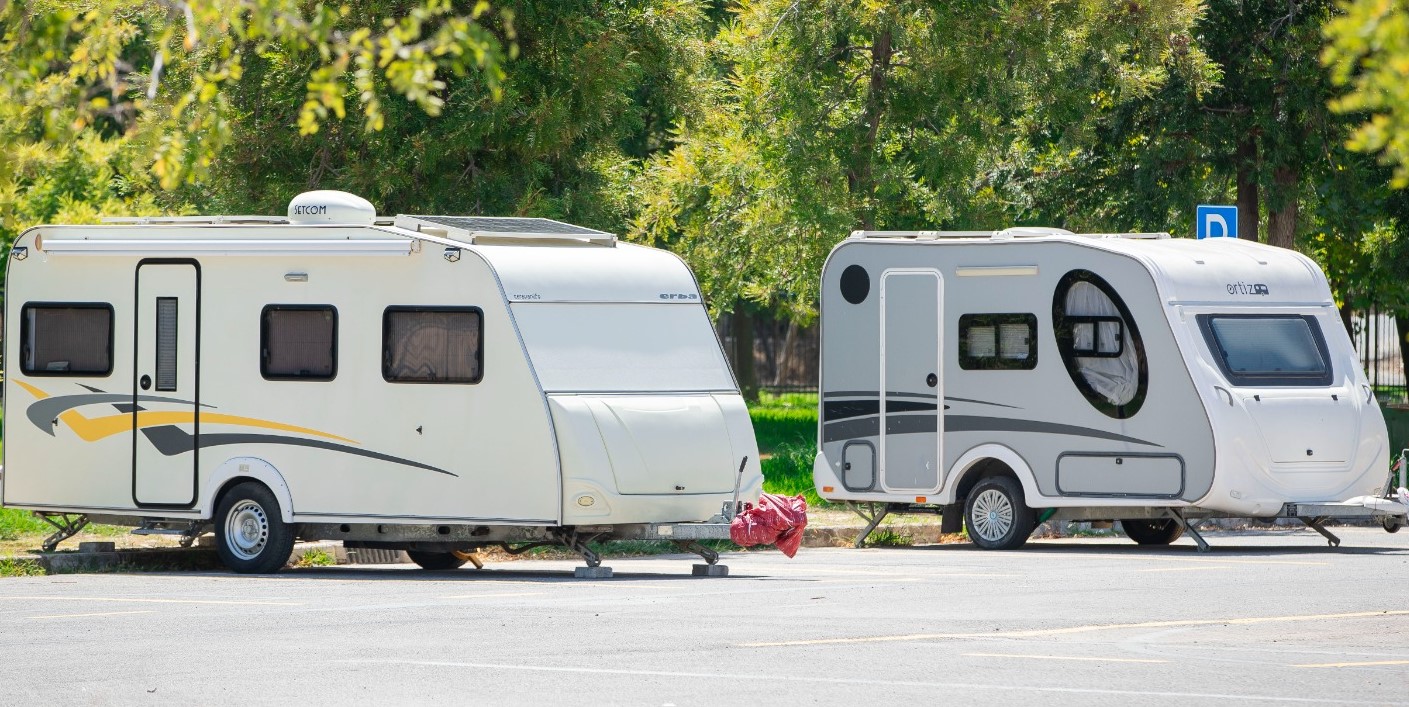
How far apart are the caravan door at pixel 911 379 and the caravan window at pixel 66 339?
6.83 m

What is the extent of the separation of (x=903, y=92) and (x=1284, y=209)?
5.17 meters

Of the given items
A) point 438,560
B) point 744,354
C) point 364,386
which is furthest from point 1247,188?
point 744,354

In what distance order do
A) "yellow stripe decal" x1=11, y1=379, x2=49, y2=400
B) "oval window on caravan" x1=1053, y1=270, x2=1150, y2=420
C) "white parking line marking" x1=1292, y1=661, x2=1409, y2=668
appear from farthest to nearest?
"oval window on caravan" x1=1053, y1=270, x2=1150, y2=420
"yellow stripe decal" x1=11, y1=379, x2=49, y2=400
"white parking line marking" x1=1292, y1=661, x2=1409, y2=668

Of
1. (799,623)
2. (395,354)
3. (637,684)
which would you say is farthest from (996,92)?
(637,684)

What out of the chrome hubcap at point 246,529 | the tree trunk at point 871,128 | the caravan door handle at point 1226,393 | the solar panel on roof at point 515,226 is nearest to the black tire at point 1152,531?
the caravan door handle at point 1226,393

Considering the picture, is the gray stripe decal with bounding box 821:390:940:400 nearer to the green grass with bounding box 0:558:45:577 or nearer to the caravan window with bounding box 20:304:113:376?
the caravan window with bounding box 20:304:113:376

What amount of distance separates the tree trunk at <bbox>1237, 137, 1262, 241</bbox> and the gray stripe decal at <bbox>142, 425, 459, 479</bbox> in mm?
14207

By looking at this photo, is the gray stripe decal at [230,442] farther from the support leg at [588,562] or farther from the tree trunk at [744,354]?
the tree trunk at [744,354]

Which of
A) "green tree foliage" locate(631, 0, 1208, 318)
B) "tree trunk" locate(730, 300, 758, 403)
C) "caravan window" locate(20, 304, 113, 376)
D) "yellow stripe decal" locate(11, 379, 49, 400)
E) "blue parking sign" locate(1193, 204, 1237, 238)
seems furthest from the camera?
"tree trunk" locate(730, 300, 758, 403)

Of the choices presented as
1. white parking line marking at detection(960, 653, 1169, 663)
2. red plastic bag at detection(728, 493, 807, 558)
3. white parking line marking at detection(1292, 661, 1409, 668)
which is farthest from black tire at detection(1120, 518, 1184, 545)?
white parking line marking at detection(960, 653, 1169, 663)

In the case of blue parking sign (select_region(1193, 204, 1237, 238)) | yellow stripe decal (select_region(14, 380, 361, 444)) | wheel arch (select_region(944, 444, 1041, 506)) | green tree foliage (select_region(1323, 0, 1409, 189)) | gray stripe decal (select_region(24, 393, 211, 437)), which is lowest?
wheel arch (select_region(944, 444, 1041, 506))

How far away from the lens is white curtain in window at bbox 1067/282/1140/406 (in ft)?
59.9

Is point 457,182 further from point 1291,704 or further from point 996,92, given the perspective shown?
point 1291,704

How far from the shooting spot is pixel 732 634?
1176 centimetres
